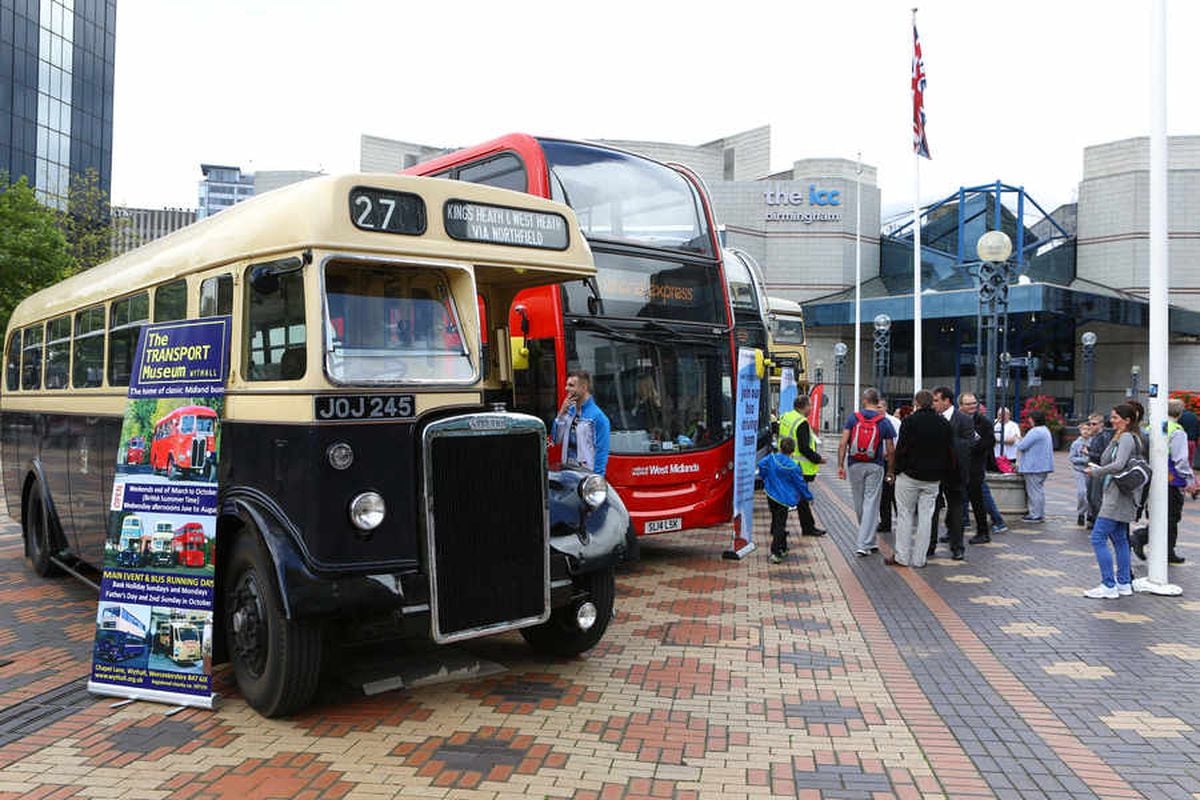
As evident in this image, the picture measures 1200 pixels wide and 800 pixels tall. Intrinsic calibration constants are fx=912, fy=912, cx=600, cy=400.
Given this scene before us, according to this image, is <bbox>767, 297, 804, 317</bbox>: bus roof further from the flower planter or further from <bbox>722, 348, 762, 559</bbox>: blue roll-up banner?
<bbox>722, 348, 762, 559</bbox>: blue roll-up banner

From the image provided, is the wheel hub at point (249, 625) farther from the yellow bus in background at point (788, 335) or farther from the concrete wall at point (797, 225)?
the concrete wall at point (797, 225)

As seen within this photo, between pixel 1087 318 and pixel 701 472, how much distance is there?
113 feet

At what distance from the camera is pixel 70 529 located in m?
8.30

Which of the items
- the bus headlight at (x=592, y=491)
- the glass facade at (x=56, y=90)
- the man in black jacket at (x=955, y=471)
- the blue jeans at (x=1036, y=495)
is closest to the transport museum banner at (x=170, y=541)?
the bus headlight at (x=592, y=491)

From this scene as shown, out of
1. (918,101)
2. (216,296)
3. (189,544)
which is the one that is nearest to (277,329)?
(216,296)

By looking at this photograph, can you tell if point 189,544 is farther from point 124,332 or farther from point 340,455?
point 124,332

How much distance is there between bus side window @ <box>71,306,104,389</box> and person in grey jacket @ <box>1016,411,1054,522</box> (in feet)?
38.9

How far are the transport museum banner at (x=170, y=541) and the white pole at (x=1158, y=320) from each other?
8.09 meters

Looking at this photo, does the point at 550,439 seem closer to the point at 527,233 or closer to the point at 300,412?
the point at 527,233

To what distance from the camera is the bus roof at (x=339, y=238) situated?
5.14m

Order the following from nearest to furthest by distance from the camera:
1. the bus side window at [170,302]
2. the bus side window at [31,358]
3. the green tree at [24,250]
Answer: the bus side window at [170,302] → the bus side window at [31,358] → the green tree at [24,250]

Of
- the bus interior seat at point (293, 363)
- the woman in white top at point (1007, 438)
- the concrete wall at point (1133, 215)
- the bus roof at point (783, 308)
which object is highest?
the concrete wall at point (1133, 215)

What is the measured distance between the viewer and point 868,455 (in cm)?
1045

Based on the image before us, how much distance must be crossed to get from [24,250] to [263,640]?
22.4 metres
